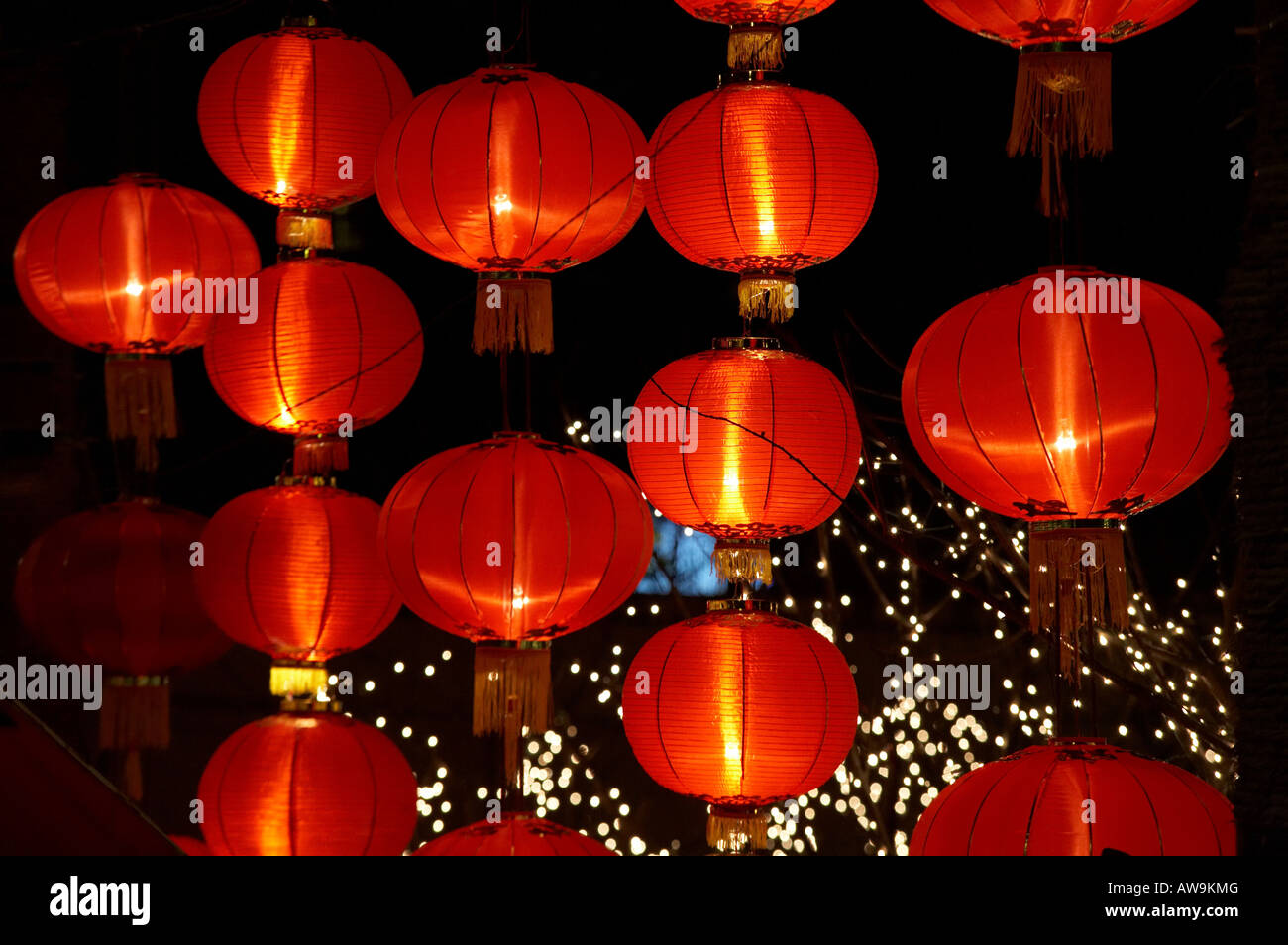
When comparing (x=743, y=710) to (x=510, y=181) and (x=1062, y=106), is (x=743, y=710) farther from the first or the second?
(x=1062, y=106)

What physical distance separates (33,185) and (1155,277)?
2779mm

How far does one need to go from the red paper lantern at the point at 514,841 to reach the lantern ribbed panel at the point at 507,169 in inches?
39.2

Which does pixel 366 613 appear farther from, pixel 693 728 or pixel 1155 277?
pixel 1155 277

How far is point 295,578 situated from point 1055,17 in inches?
70.1

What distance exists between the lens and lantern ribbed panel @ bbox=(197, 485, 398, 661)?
3633 millimetres

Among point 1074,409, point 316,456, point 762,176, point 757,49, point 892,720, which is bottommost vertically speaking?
point 892,720

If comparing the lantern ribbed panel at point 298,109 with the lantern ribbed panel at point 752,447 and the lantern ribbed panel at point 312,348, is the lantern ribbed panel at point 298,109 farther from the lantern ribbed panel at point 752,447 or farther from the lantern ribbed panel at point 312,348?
the lantern ribbed panel at point 752,447

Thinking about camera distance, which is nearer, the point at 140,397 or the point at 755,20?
the point at 755,20

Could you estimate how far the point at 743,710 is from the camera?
321 centimetres

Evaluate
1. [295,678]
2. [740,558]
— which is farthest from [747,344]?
[295,678]

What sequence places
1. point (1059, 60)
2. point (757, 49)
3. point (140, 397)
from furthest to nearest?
point (140, 397)
point (757, 49)
point (1059, 60)

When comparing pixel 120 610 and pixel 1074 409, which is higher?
pixel 1074 409

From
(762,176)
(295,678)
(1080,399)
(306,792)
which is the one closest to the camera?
(1080,399)
